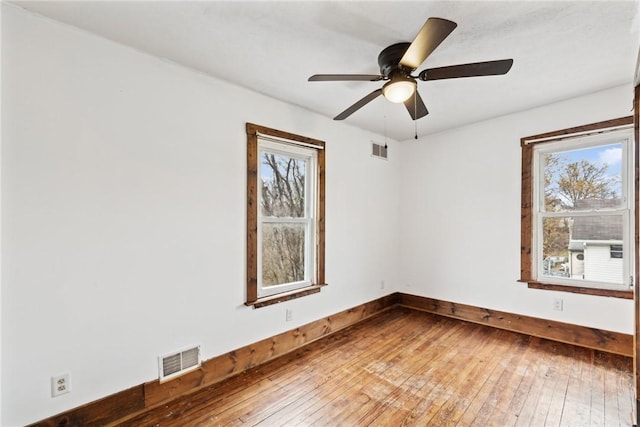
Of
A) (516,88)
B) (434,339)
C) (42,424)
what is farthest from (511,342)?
(42,424)

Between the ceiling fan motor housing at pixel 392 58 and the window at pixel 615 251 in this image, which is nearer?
the ceiling fan motor housing at pixel 392 58

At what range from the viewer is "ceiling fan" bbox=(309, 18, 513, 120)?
1571mm

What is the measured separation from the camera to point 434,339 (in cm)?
323

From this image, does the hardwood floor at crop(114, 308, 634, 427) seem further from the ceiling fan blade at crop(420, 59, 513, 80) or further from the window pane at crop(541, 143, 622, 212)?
the ceiling fan blade at crop(420, 59, 513, 80)

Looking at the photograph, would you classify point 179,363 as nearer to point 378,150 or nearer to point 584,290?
point 378,150

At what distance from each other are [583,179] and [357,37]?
2.88 meters

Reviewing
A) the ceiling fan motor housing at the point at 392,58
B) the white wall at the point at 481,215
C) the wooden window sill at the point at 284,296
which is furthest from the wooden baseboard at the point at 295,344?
the ceiling fan motor housing at the point at 392,58

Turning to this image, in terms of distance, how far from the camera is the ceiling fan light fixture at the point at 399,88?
1963 mm

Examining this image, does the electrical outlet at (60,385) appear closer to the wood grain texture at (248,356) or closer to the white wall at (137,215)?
the white wall at (137,215)

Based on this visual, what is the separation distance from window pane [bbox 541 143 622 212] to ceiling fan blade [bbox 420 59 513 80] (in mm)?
2116

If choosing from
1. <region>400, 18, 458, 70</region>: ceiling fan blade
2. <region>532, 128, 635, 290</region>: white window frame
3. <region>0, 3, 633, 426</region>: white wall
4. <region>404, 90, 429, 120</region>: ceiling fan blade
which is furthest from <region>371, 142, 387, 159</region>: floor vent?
<region>400, 18, 458, 70</region>: ceiling fan blade

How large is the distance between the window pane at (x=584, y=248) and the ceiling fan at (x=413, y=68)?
2292 mm

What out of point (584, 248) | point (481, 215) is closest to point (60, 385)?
point (481, 215)

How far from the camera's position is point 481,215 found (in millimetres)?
3707
